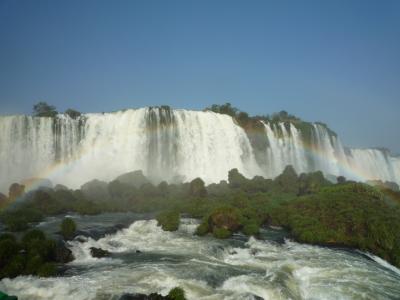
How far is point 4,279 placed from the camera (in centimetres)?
1141

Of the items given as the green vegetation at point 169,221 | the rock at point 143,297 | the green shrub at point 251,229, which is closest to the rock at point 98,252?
the rock at point 143,297

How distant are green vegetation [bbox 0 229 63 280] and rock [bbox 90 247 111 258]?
1.47 meters

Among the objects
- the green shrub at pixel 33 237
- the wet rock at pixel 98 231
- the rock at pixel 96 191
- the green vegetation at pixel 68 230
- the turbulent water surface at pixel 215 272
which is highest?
the rock at pixel 96 191

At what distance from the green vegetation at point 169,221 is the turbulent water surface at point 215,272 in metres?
1.31

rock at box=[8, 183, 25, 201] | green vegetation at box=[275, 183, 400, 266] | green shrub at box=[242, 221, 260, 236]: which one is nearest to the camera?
green vegetation at box=[275, 183, 400, 266]

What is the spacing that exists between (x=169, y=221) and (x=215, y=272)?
7846 mm

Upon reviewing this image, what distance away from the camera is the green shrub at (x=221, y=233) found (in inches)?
724

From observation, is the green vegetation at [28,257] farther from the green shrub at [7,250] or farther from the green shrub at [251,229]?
the green shrub at [251,229]

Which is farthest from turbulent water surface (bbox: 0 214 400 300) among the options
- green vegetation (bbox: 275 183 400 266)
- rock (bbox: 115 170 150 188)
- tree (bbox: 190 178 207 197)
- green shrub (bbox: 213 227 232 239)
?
rock (bbox: 115 170 150 188)

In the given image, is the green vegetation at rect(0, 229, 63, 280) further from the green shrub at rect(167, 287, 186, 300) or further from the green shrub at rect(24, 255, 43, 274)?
the green shrub at rect(167, 287, 186, 300)

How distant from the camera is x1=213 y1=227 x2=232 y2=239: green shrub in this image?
60.4 ft

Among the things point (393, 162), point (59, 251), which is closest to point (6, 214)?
point (59, 251)

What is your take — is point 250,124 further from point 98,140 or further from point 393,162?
point 393,162

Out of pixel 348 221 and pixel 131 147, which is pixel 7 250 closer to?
pixel 348 221
